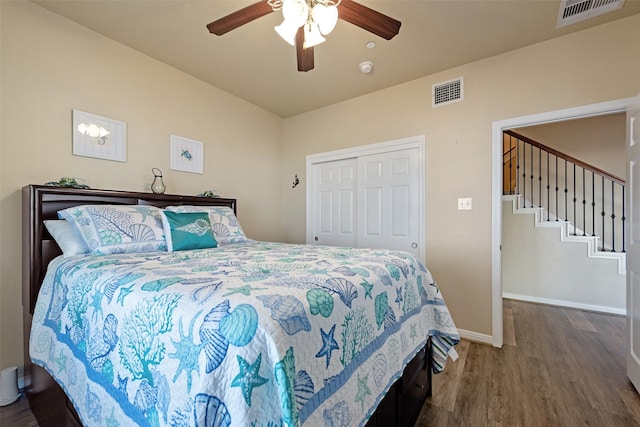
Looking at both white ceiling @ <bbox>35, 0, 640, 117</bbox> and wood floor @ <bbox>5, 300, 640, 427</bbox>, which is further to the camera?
white ceiling @ <bbox>35, 0, 640, 117</bbox>

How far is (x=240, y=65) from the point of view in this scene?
266 cm

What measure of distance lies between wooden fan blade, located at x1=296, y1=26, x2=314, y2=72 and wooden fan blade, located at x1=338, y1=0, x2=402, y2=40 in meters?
0.28

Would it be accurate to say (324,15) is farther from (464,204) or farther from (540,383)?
(540,383)

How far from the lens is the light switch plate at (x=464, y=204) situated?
2.60m

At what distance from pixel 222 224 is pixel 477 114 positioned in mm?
2632

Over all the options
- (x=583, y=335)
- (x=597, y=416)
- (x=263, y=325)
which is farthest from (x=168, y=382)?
(x=583, y=335)

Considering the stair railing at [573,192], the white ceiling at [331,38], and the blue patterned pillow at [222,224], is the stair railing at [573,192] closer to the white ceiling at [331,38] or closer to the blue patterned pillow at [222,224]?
the white ceiling at [331,38]

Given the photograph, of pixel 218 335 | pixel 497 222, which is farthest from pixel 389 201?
pixel 218 335

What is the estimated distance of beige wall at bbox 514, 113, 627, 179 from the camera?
4.05 metres

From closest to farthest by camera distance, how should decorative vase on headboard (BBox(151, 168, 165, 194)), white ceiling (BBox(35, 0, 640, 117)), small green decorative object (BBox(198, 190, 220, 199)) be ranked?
white ceiling (BBox(35, 0, 640, 117)) → decorative vase on headboard (BBox(151, 168, 165, 194)) → small green decorative object (BBox(198, 190, 220, 199))

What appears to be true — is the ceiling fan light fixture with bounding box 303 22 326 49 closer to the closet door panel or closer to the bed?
the bed

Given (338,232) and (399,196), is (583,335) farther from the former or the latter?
(338,232)

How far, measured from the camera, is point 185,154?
279 cm

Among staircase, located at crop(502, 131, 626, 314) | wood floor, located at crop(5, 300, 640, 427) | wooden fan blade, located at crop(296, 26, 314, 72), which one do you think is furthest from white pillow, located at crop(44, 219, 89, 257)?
staircase, located at crop(502, 131, 626, 314)
